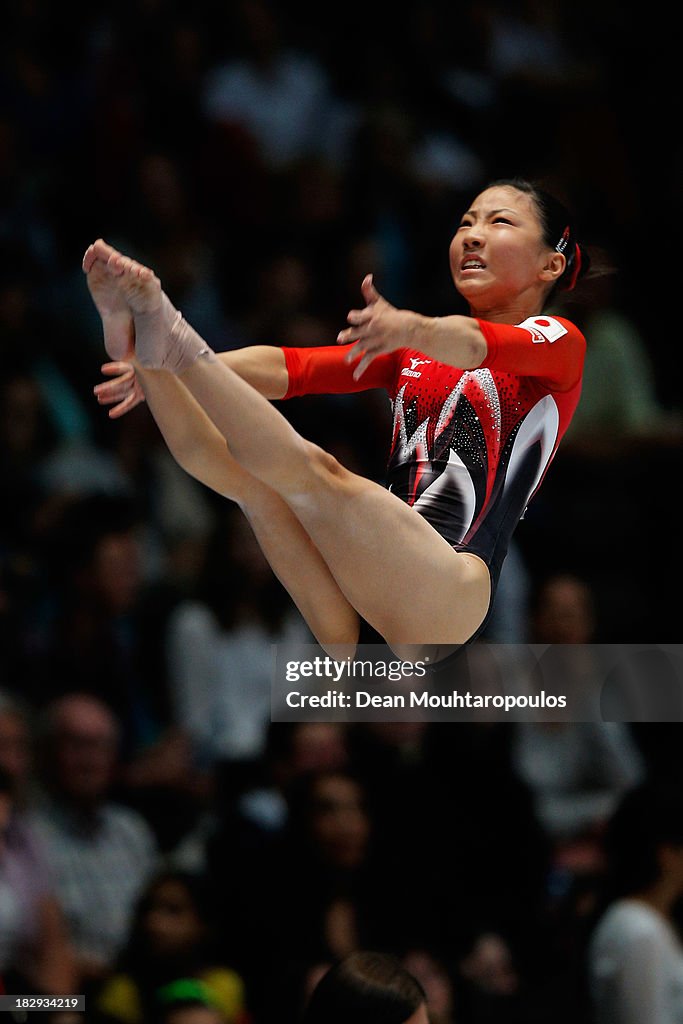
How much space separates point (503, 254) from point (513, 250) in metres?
0.03

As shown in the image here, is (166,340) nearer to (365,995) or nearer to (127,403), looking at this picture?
(127,403)

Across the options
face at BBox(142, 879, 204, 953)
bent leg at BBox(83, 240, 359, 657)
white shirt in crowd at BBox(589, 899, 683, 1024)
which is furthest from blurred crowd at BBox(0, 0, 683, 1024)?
bent leg at BBox(83, 240, 359, 657)

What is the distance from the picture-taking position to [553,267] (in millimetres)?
3816

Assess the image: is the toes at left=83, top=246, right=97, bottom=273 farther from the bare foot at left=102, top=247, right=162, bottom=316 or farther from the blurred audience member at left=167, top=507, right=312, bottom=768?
the blurred audience member at left=167, top=507, right=312, bottom=768

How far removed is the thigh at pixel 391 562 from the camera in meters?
3.52


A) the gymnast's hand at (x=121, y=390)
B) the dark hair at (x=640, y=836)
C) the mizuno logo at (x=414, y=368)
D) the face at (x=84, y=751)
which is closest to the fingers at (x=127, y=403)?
the gymnast's hand at (x=121, y=390)

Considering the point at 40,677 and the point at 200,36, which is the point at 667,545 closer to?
the point at 40,677

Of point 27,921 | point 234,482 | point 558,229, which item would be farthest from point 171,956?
point 558,229

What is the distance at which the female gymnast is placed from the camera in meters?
3.37

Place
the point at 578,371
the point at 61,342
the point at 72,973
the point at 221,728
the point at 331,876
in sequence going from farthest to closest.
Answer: the point at 61,342 → the point at 221,728 → the point at 331,876 → the point at 72,973 → the point at 578,371

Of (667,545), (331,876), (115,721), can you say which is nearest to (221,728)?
(115,721)

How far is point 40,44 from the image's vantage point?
7016 mm

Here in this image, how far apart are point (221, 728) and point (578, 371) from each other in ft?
7.29

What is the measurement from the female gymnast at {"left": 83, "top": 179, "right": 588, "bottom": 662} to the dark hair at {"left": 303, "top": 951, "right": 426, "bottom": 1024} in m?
0.74
